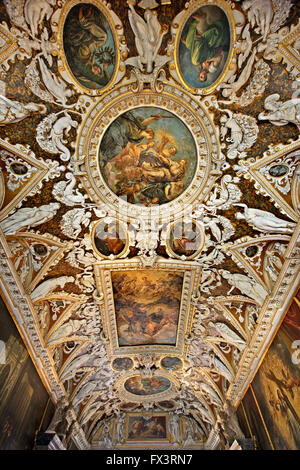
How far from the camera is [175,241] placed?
34.3 ft

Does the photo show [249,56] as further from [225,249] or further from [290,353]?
[290,353]

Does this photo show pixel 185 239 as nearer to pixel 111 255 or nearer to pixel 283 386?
pixel 111 255

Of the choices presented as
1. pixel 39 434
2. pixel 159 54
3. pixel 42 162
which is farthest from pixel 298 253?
pixel 39 434

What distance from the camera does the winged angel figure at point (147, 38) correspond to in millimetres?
6791

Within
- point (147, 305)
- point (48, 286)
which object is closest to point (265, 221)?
point (147, 305)

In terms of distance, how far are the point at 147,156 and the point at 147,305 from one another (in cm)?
657

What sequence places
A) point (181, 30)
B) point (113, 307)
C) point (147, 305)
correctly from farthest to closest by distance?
point (147, 305) → point (113, 307) → point (181, 30)

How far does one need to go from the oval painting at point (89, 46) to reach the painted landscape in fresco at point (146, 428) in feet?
71.4

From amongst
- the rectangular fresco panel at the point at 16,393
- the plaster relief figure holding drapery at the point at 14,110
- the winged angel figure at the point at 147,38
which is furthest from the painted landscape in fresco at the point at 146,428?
the winged angel figure at the point at 147,38

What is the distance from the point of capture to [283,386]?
31.3 ft

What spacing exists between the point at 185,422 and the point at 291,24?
2325cm

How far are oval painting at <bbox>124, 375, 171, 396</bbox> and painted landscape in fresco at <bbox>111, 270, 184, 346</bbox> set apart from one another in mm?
4062

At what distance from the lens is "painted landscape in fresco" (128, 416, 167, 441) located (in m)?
21.1

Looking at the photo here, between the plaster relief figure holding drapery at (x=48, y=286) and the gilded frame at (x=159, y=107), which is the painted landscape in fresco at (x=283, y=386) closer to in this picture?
the gilded frame at (x=159, y=107)
